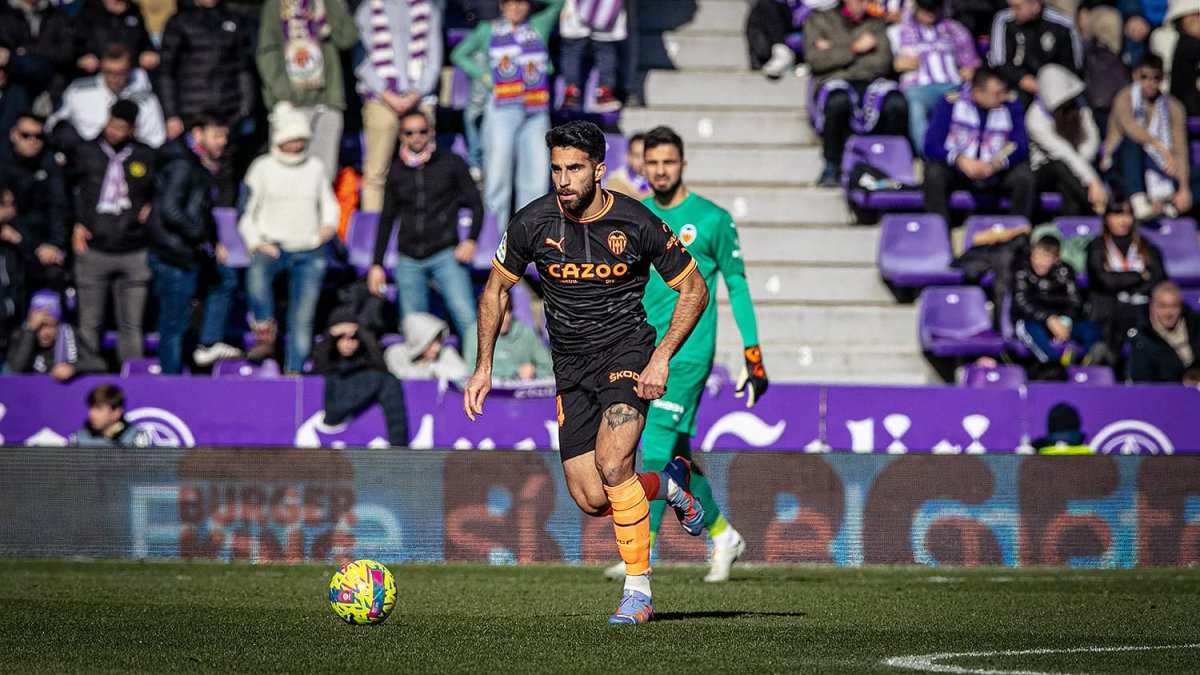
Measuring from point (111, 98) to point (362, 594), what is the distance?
994 cm

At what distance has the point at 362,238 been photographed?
625 inches

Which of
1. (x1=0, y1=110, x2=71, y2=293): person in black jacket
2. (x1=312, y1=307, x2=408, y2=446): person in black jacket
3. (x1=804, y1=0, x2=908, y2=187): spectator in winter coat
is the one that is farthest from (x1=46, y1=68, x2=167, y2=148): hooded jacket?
(x1=804, y1=0, x2=908, y2=187): spectator in winter coat

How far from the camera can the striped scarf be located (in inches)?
637

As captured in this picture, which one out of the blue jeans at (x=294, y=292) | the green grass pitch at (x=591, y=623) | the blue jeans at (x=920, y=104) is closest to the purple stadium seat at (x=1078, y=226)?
the blue jeans at (x=920, y=104)

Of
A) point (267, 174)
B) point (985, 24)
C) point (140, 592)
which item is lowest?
point (140, 592)

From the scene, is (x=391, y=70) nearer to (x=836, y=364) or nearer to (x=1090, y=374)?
(x=836, y=364)

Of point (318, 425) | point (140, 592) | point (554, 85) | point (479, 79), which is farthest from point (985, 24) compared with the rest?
point (140, 592)

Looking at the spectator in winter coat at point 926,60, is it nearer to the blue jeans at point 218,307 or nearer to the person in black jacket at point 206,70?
the person in black jacket at point 206,70

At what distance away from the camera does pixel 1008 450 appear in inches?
555

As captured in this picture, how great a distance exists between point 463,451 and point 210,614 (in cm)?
400

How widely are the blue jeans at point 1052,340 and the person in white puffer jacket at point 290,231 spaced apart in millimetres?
6129

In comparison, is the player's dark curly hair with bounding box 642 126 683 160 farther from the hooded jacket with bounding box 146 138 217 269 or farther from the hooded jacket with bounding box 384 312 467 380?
the hooded jacket with bounding box 146 138 217 269

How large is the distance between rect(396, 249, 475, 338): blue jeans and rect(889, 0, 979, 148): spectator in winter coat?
5105mm

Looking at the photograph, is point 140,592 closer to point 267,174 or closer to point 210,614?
point 210,614
